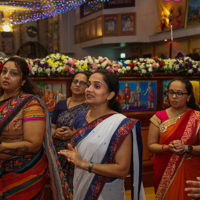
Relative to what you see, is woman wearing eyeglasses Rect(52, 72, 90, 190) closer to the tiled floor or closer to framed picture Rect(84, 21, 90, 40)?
the tiled floor

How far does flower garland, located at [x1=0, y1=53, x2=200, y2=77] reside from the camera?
3564 millimetres

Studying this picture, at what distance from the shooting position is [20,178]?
198 centimetres

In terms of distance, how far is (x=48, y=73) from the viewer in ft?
11.7

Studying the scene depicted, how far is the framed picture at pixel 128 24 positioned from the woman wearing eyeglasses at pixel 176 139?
953 centimetres

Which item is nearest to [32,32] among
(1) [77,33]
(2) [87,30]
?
(1) [77,33]

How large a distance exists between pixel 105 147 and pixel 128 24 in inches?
418

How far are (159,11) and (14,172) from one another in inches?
417

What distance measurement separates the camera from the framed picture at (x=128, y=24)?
38.1ft

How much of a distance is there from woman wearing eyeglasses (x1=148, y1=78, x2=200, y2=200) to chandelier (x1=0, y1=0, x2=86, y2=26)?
7033 millimetres

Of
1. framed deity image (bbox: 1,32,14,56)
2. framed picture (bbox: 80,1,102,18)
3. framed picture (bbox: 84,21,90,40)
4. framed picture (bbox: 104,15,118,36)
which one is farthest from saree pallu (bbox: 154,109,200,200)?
framed deity image (bbox: 1,32,14,56)

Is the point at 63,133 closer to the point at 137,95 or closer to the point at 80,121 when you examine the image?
the point at 80,121

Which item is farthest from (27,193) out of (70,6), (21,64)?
(70,6)

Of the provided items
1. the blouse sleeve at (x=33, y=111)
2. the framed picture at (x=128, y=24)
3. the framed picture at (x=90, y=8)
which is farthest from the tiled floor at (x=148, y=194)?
the framed picture at (x=90, y=8)

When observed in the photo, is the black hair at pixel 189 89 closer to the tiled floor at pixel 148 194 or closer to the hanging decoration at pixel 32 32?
the tiled floor at pixel 148 194
